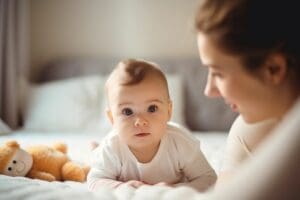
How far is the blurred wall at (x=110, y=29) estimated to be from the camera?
291 cm

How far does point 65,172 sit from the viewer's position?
4.72 ft

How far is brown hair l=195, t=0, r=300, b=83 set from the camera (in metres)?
0.77

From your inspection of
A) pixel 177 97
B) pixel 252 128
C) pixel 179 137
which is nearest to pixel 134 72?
pixel 179 137

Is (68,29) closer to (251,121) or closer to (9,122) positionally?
(9,122)

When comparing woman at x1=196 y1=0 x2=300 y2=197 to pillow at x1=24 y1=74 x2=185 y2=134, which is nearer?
woman at x1=196 y1=0 x2=300 y2=197

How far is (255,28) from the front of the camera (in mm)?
774

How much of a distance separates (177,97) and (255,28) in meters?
1.76

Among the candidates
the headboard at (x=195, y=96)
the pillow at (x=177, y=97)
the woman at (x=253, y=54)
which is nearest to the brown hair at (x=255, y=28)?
the woman at (x=253, y=54)

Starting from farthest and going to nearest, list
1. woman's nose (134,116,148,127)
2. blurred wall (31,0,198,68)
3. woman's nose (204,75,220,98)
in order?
1. blurred wall (31,0,198,68)
2. woman's nose (134,116,148,127)
3. woman's nose (204,75,220,98)

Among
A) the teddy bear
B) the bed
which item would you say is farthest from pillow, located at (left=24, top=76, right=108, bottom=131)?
the teddy bear

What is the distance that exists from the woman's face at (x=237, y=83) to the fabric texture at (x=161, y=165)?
1.12ft

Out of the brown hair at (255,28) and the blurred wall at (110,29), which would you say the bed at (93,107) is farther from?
the brown hair at (255,28)

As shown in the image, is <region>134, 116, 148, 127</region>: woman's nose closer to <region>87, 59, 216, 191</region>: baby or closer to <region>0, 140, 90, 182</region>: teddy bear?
<region>87, 59, 216, 191</region>: baby

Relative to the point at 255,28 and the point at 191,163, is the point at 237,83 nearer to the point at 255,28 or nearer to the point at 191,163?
the point at 255,28
